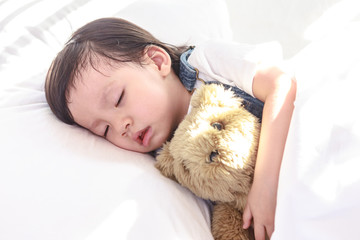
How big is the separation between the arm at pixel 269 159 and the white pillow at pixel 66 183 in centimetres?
10

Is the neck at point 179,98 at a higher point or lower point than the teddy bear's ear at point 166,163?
Result: higher

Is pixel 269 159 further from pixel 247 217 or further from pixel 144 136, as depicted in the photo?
pixel 144 136

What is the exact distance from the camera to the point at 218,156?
63cm

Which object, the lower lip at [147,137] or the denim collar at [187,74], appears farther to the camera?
the denim collar at [187,74]

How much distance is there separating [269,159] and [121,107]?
1.29 ft

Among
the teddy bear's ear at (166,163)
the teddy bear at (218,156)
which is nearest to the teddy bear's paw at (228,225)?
the teddy bear at (218,156)

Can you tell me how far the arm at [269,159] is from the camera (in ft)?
2.12

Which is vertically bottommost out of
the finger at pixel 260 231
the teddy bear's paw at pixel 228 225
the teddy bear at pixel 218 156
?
the teddy bear's paw at pixel 228 225

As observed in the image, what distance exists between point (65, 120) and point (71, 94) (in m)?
0.07

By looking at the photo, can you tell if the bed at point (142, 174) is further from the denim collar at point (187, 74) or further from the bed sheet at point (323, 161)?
the denim collar at point (187, 74)

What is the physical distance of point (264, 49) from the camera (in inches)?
35.6

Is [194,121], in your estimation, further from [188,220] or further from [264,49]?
[264,49]

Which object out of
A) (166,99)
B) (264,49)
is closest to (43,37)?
(166,99)

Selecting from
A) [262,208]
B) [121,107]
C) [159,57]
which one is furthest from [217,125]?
[159,57]
